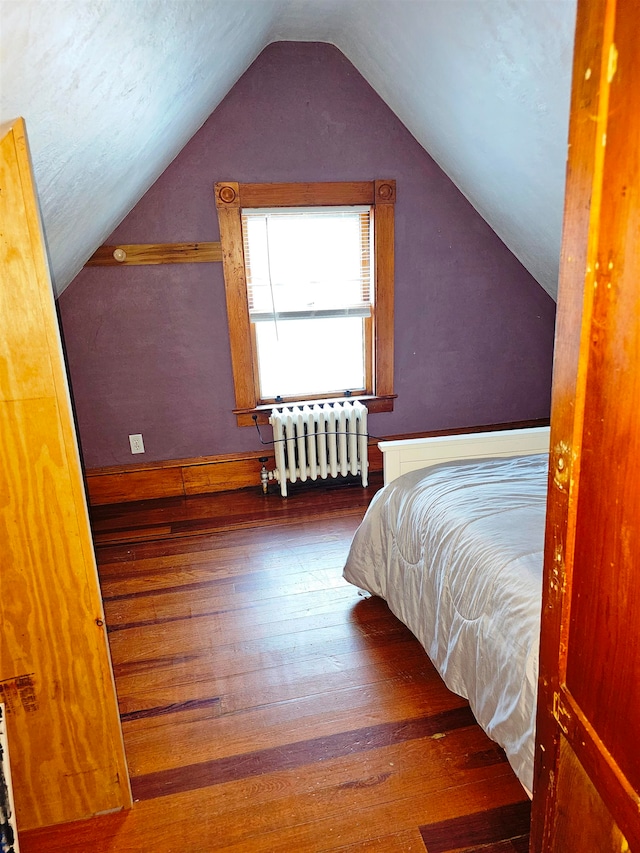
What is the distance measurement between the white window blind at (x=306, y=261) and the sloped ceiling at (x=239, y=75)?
0.64 meters

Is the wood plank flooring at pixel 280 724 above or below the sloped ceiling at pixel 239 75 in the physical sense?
below

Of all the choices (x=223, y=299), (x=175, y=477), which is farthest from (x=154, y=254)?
(x=175, y=477)

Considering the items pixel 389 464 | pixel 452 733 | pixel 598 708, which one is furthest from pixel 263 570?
pixel 598 708

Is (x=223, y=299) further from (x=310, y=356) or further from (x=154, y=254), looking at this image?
(x=310, y=356)

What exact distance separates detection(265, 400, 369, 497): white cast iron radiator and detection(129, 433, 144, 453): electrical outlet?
853 millimetres

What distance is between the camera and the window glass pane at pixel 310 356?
360cm

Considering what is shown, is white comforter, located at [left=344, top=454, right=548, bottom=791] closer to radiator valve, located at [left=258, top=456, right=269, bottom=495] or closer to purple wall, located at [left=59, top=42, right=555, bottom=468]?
radiator valve, located at [left=258, top=456, right=269, bottom=495]

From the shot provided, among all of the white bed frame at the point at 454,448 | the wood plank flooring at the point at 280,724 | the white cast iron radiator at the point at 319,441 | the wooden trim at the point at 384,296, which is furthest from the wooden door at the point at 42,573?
the wooden trim at the point at 384,296

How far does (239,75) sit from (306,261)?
3.47 ft

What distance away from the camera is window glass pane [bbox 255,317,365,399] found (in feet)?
11.8

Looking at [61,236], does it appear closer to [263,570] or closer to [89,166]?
[89,166]

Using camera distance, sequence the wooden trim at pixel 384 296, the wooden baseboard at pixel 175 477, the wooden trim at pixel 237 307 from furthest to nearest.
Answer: the wooden baseboard at pixel 175 477 → the wooden trim at pixel 384 296 → the wooden trim at pixel 237 307

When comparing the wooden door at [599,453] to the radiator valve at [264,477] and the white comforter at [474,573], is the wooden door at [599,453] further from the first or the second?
the radiator valve at [264,477]

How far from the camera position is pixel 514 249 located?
12.0 feet
